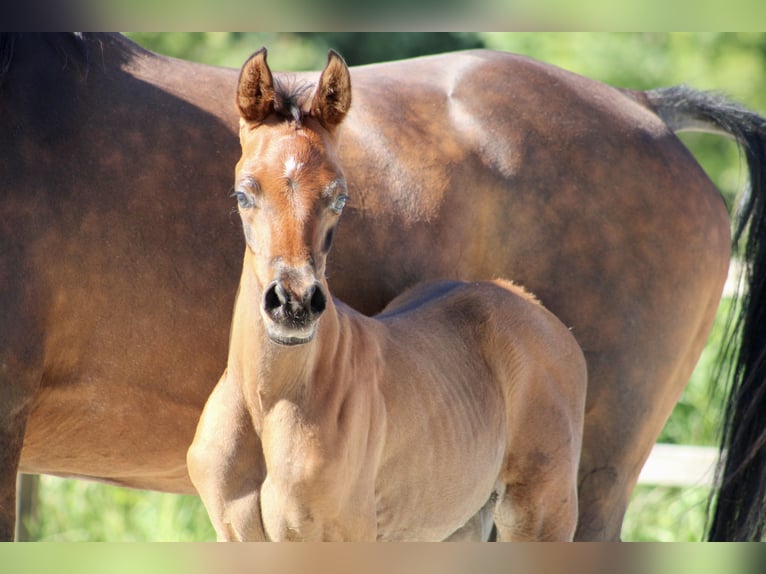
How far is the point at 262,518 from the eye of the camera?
2.13 metres

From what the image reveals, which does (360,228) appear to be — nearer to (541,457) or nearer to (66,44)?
(541,457)

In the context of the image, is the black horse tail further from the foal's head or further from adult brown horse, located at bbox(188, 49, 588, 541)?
the foal's head

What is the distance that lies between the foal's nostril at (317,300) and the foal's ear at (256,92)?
1.56ft

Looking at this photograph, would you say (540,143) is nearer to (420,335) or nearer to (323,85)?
(420,335)

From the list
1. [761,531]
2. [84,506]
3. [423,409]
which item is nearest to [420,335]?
[423,409]

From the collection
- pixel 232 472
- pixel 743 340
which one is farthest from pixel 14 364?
pixel 743 340

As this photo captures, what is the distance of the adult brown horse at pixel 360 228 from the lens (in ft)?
8.57

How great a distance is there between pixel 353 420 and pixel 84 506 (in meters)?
4.25

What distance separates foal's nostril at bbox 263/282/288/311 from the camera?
190 cm

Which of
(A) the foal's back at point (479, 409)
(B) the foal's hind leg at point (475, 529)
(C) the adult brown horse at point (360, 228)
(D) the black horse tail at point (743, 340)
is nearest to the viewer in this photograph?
(A) the foal's back at point (479, 409)

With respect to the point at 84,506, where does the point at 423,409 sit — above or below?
above

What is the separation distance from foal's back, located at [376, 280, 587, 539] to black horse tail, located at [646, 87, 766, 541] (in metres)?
0.94

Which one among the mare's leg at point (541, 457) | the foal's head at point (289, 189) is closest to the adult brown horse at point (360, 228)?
the mare's leg at point (541, 457)

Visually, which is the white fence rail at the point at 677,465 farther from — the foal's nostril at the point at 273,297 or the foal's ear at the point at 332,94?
the foal's nostril at the point at 273,297
